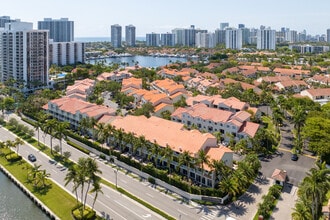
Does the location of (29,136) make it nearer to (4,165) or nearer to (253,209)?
(4,165)

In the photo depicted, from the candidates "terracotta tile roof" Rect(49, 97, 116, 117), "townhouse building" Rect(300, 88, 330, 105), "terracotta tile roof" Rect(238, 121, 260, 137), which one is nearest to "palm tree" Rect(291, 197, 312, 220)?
"terracotta tile roof" Rect(238, 121, 260, 137)

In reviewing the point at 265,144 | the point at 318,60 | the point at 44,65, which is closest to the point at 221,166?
the point at 265,144

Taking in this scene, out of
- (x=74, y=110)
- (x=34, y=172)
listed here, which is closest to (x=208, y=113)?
(x=74, y=110)

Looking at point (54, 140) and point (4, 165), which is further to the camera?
point (54, 140)

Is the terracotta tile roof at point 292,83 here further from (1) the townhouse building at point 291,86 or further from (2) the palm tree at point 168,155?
(2) the palm tree at point 168,155

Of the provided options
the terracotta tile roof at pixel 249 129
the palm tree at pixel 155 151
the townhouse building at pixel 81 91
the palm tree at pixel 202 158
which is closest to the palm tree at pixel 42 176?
the palm tree at pixel 155 151

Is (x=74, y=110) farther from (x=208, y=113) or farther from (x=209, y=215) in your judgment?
(x=209, y=215)
